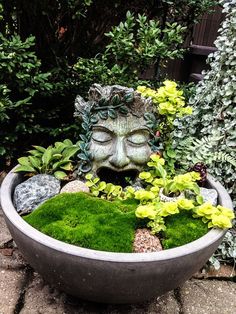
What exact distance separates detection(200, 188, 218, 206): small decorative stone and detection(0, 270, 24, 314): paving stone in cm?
118

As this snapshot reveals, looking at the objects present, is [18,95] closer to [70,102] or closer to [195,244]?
[70,102]

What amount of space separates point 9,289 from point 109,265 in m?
0.89

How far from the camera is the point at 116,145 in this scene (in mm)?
2150

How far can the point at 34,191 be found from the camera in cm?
212

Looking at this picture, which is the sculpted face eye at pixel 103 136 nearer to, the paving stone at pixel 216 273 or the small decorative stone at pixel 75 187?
the small decorative stone at pixel 75 187

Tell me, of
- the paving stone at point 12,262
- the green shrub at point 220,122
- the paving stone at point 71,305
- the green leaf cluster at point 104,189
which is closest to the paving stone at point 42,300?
the paving stone at point 71,305

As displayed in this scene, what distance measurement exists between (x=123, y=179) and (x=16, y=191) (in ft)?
2.11

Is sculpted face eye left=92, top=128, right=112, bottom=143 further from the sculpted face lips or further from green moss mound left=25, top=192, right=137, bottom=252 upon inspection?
green moss mound left=25, top=192, right=137, bottom=252

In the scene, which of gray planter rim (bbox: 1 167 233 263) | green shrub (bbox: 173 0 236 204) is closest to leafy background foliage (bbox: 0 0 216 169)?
green shrub (bbox: 173 0 236 204)

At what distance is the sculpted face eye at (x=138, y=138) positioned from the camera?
218 centimetres

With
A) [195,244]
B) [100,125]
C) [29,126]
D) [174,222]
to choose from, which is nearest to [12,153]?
[29,126]

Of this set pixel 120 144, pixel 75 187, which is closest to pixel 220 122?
pixel 120 144

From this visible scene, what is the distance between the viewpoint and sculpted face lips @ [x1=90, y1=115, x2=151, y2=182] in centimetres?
215

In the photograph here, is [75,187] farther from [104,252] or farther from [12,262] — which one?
[12,262]
